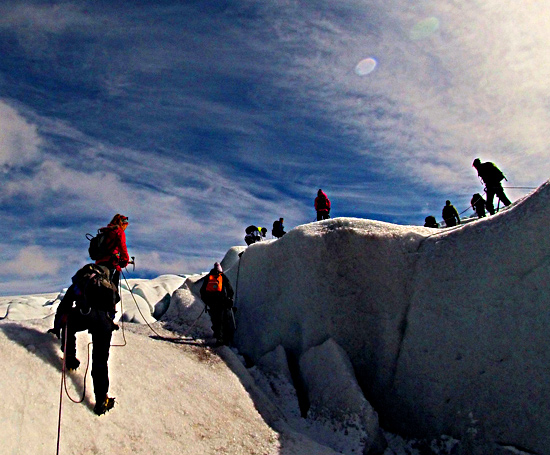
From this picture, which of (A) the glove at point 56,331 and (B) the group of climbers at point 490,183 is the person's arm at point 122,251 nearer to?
(A) the glove at point 56,331

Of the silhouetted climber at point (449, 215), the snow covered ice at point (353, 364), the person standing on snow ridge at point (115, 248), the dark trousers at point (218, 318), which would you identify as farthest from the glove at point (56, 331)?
the silhouetted climber at point (449, 215)

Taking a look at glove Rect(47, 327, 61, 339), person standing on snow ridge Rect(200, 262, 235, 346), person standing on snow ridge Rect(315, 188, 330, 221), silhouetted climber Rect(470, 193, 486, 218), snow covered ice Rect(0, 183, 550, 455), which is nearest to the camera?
snow covered ice Rect(0, 183, 550, 455)

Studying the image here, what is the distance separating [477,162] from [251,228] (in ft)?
38.6

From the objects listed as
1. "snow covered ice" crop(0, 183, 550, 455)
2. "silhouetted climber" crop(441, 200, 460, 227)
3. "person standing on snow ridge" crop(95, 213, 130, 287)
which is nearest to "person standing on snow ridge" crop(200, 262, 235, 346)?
"snow covered ice" crop(0, 183, 550, 455)

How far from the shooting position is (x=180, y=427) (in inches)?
261

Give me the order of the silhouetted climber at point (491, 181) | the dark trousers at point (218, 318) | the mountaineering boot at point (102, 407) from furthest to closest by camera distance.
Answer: the silhouetted climber at point (491, 181) → the dark trousers at point (218, 318) → the mountaineering boot at point (102, 407)

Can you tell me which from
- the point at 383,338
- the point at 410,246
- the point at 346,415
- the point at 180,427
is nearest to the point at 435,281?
the point at 410,246

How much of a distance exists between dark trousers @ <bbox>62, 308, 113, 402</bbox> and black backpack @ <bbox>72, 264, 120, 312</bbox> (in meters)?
0.12

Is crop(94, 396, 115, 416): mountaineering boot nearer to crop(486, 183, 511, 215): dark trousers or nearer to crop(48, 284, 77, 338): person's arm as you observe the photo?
crop(48, 284, 77, 338): person's arm

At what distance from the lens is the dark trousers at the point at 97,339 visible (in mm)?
5688

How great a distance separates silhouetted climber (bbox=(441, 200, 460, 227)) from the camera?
17.3 meters

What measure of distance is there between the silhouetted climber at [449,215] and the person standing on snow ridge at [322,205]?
18.5 feet

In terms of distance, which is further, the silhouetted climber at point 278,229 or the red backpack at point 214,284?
the silhouetted climber at point 278,229

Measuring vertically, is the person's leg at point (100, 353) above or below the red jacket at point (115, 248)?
below
